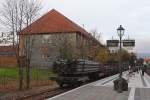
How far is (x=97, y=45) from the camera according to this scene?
71.6 meters

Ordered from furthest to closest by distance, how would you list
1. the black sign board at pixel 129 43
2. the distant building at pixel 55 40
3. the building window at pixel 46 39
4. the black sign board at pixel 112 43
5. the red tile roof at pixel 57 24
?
the red tile roof at pixel 57 24 → the building window at pixel 46 39 → the distant building at pixel 55 40 → the black sign board at pixel 129 43 → the black sign board at pixel 112 43

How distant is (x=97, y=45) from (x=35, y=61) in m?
14.6

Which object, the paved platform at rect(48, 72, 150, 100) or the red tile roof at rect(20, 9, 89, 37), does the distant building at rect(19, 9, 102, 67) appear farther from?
the paved platform at rect(48, 72, 150, 100)

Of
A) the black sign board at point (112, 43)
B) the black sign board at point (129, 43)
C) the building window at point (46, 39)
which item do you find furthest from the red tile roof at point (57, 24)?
the black sign board at point (112, 43)

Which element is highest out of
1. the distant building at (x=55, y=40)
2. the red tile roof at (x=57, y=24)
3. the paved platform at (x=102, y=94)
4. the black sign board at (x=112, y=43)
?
the red tile roof at (x=57, y=24)

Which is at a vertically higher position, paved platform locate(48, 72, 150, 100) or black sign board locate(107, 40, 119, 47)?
black sign board locate(107, 40, 119, 47)

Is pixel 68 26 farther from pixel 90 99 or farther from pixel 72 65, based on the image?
pixel 90 99

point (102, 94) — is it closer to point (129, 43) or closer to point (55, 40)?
point (129, 43)

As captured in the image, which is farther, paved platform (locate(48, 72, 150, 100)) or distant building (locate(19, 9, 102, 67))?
distant building (locate(19, 9, 102, 67))

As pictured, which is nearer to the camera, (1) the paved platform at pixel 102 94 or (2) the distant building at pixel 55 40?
(1) the paved platform at pixel 102 94

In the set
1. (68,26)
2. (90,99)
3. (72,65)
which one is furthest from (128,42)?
(68,26)

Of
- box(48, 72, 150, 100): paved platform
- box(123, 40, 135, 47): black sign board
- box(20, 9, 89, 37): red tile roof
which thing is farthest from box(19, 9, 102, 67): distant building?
box(123, 40, 135, 47): black sign board

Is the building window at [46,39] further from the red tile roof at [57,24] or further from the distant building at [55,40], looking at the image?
the red tile roof at [57,24]

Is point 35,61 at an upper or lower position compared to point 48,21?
lower
